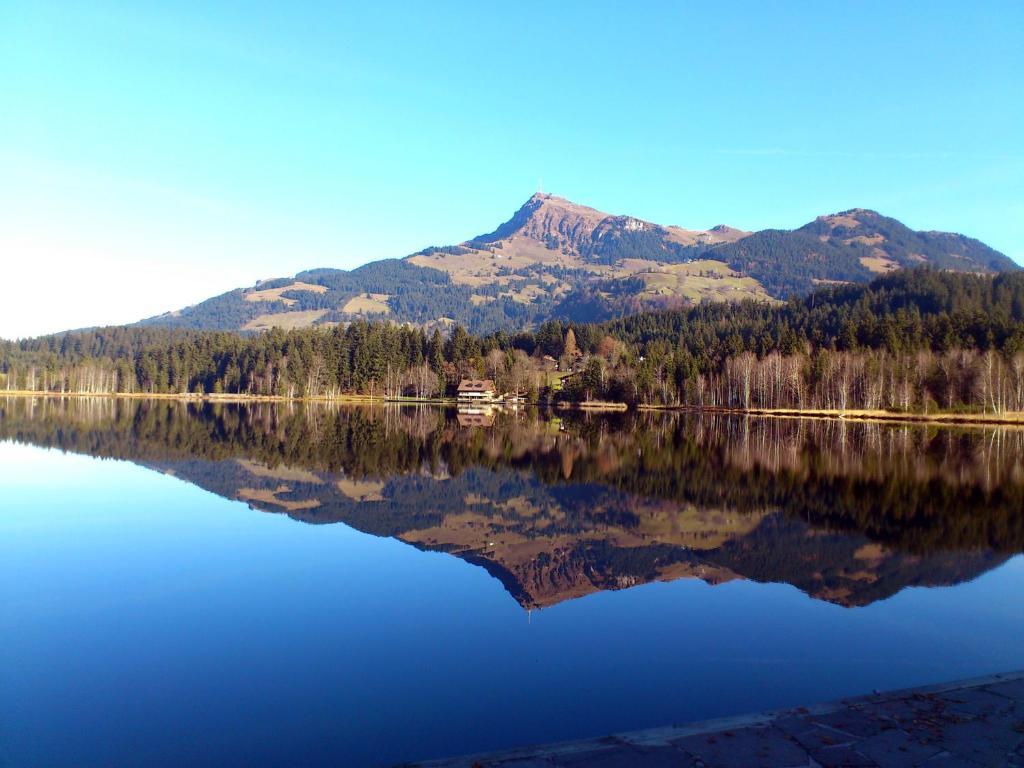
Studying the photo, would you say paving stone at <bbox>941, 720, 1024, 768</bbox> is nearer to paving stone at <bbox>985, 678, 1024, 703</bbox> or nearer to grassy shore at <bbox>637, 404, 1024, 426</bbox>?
paving stone at <bbox>985, 678, 1024, 703</bbox>

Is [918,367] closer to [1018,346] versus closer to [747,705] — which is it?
[1018,346]

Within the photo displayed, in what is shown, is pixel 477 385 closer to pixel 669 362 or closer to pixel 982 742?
pixel 669 362

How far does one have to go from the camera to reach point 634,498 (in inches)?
1222

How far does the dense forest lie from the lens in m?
109

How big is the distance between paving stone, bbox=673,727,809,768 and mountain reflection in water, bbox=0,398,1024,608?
800 cm

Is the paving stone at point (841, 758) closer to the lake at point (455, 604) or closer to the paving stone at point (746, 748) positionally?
the paving stone at point (746, 748)

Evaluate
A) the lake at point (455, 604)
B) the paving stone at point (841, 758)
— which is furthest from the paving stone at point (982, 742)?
the lake at point (455, 604)

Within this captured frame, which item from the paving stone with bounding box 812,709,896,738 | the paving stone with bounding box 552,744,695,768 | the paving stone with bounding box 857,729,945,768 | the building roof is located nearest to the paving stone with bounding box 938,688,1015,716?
the paving stone with bounding box 812,709,896,738

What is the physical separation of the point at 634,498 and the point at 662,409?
103 m

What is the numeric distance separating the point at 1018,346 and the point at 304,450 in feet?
347

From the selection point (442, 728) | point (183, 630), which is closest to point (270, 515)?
point (183, 630)

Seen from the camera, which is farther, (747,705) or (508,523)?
(508,523)

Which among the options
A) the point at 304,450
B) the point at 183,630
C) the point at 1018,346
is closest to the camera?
the point at 183,630

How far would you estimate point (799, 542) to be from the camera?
884 inches
